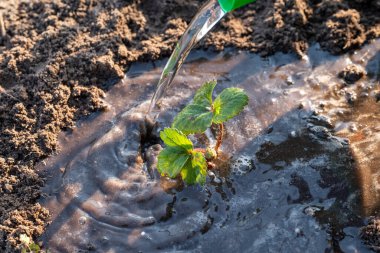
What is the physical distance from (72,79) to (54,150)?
437 mm

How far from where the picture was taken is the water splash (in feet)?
8.81

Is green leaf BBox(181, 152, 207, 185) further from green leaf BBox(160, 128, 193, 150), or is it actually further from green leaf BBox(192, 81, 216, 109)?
green leaf BBox(192, 81, 216, 109)

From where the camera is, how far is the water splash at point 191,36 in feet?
8.81

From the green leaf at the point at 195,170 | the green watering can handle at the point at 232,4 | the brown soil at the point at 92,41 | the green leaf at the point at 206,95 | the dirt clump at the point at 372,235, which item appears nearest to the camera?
the green watering can handle at the point at 232,4

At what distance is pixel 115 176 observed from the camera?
276 cm

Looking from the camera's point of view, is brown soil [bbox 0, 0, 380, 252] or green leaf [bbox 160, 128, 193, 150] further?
brown soil [bbox 0, 0, 380, 252]

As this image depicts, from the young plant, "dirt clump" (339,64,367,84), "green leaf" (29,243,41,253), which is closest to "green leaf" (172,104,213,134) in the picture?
the young plant

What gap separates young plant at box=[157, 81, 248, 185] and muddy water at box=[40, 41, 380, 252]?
185mm

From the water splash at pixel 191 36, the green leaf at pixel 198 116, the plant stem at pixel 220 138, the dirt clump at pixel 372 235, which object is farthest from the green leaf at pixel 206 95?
the dirt clump at pixel 372 235

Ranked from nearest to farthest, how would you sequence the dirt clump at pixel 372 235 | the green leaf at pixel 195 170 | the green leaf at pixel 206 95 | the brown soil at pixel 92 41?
the dirt clump at pixel 372 235
the green leaf at pixel 195 170
the green leaf at pixel 206 95
the brown soil at pixel 92 41

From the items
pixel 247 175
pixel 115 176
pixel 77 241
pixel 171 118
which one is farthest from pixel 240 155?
pixel 77 241

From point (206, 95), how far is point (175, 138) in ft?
0.89

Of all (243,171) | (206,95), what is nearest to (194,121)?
(206,95)

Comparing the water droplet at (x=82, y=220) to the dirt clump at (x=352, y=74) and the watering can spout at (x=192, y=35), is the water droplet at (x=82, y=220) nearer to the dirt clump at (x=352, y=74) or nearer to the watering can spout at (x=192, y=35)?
the watering can spout at (x=192, y=35)
